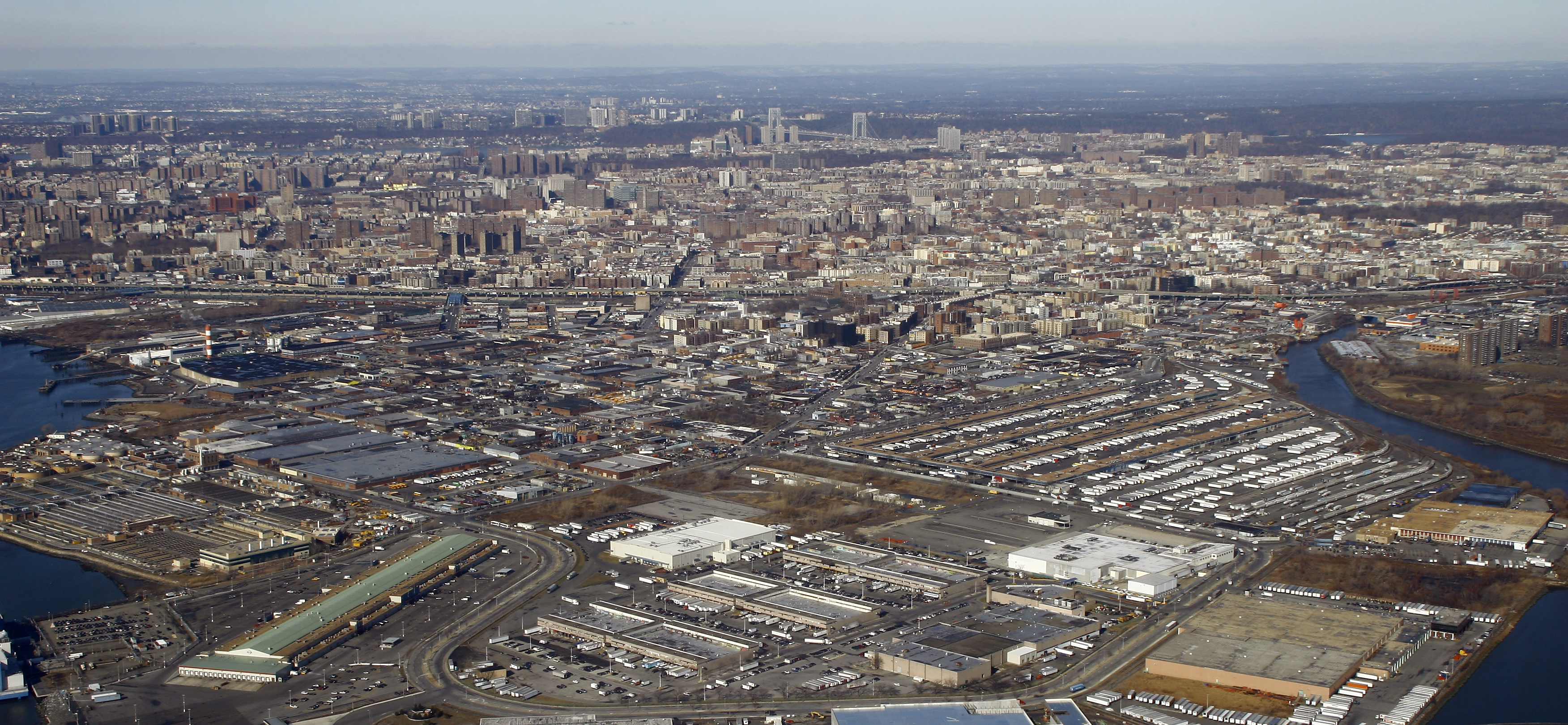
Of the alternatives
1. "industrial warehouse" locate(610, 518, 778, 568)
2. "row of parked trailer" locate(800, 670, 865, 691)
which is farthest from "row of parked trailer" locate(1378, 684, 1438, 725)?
"industrial warehouse" locate(610, 518, 778, 568)

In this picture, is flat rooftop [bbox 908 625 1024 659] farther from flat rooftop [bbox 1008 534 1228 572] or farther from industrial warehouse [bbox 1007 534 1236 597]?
flat rooftop [bbox 1008 534 1228 572]

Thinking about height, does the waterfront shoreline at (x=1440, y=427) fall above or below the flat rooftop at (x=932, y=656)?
below

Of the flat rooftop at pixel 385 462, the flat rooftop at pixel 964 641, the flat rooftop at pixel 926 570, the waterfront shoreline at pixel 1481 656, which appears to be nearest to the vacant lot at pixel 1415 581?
the waterfront shoreline at pixel 1481 656

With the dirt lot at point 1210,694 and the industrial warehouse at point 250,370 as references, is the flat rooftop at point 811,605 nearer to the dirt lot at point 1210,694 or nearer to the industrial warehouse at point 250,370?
the dirt lot at point 1210,694

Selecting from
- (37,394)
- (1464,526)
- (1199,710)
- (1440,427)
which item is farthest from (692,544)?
(37,394)

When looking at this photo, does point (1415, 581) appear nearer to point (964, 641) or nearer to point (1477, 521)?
point (1477, 521)

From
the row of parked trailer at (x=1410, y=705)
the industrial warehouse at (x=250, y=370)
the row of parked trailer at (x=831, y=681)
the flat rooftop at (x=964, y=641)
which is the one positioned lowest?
the industrial warehouse at (x=250, y=370)
